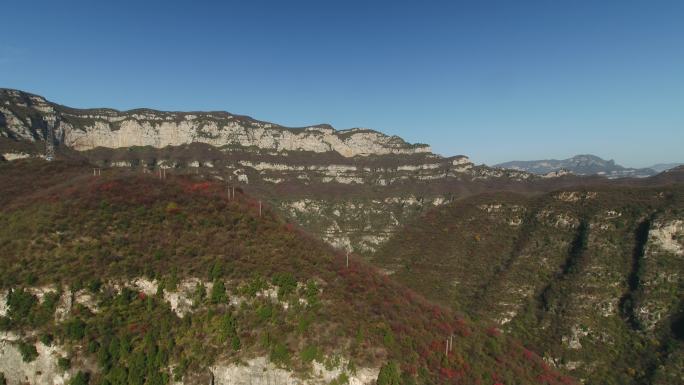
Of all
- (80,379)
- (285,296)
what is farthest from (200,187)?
(80,379)

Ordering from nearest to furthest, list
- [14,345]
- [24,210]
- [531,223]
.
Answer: [14,345] < [24,210] < [531,223]

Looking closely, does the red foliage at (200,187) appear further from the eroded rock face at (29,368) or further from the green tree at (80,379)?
the green tree at (80,379)

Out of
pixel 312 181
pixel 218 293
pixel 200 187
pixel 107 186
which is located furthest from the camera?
pixel 312 181

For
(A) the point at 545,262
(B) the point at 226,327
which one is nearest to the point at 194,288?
(B) the point at 226,327

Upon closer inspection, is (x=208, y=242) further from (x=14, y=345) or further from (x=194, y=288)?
(x=14, y=345)

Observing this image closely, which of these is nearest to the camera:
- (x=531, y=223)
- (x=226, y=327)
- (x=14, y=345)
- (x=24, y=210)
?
(x=14, y=345)

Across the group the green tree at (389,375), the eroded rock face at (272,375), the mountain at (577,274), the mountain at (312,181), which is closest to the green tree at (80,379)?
the eroded rock face at (272,375)

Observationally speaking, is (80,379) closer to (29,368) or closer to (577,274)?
(29,368)
